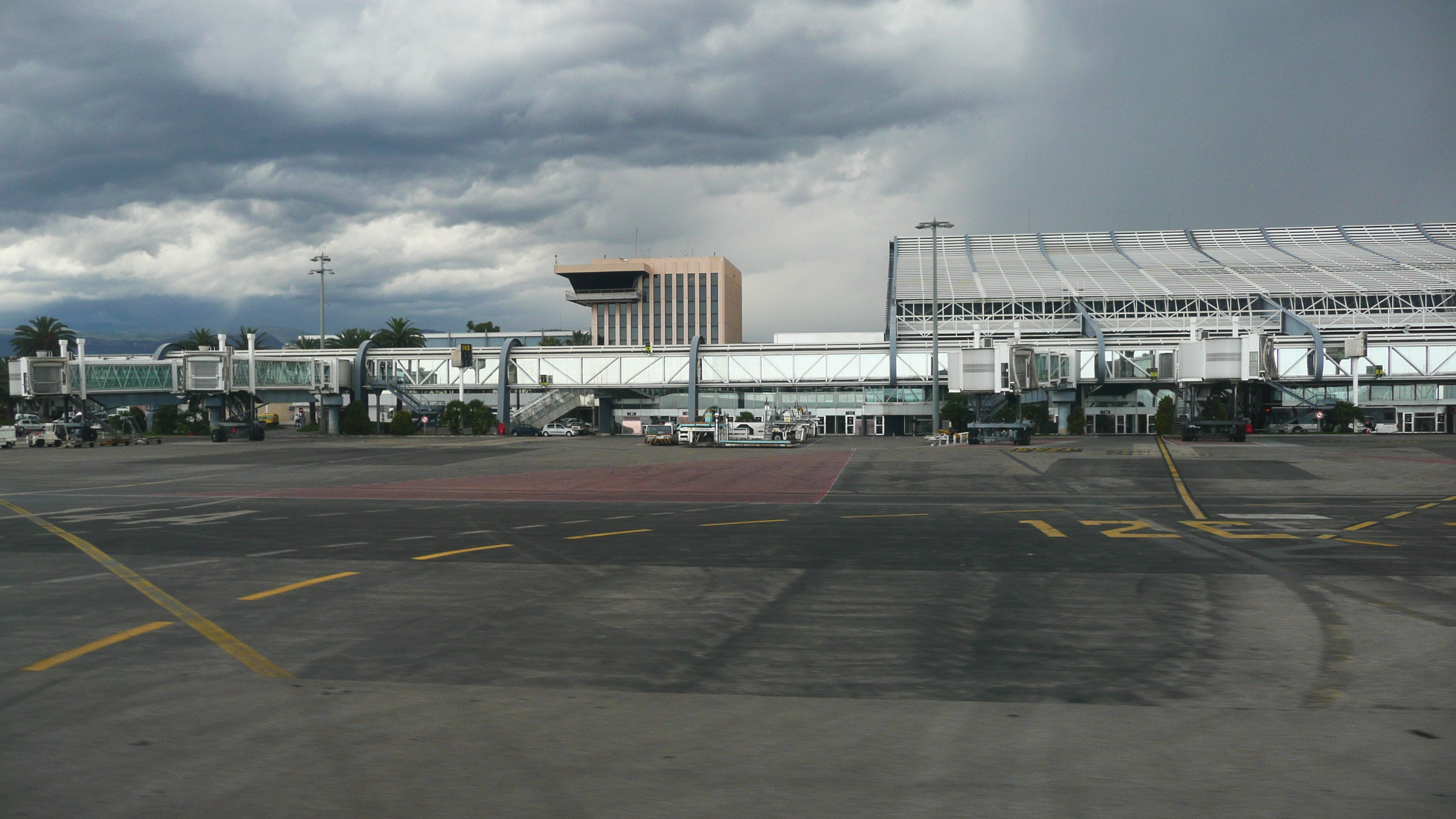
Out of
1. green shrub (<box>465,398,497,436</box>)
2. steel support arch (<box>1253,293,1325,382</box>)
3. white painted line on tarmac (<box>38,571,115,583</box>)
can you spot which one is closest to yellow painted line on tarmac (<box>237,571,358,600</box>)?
white painted line on tarmac (<box>38,571,115,583</box>)

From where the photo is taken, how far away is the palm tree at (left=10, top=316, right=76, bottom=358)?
10962 cm

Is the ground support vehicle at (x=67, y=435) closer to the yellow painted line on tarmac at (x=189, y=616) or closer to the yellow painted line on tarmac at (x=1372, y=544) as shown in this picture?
the yellow painted line on tarmac at (x=189, y=616)

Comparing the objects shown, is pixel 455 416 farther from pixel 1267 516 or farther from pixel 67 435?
pixel 1267 516

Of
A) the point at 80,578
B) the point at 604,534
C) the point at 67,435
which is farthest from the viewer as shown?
the point at 67,435

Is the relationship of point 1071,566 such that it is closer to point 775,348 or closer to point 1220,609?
point 1220,609

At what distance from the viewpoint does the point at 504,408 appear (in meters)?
97.2

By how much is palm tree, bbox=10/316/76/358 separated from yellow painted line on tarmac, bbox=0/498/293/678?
113 m

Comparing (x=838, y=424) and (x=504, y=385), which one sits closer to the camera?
(x=504, y=385)

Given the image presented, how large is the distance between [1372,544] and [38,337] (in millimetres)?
130033

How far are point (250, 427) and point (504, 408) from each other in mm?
27052

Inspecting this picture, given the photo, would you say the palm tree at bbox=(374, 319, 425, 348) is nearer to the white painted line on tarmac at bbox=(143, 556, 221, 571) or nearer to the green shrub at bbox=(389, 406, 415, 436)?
the green shrub at bbox=(389, 406, 415, 436)

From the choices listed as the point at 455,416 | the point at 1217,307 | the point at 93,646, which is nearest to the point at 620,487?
the point at 93,646

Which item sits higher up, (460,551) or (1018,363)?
(1018,363)

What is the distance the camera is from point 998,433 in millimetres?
63031
